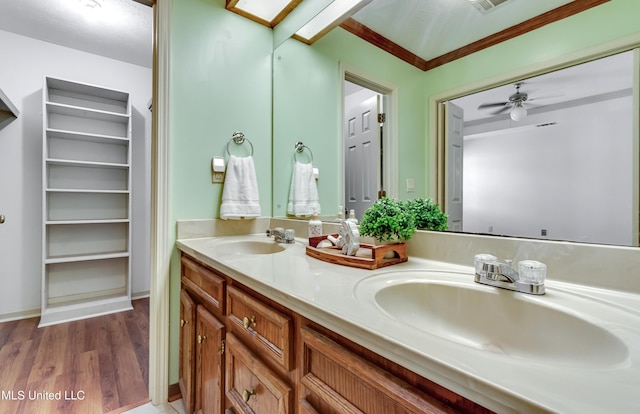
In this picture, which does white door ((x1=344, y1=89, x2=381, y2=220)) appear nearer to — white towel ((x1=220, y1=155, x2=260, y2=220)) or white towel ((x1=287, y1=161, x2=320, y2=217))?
white towel ((x1=287, y1=161, x2=320, y2=217))

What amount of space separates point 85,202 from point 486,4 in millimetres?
3217

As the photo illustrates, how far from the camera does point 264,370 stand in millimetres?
705

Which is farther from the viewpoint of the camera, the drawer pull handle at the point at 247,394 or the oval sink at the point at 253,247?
the oval sink at the point at 253,247

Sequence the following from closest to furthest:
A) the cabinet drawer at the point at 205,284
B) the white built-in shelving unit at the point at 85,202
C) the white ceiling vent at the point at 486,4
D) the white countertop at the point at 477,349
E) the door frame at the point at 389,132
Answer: the white countertop at the point at 477,349
the white ceiling vent at the point at 486,4
the cabinet drawer at the point at 205,284
the door frame at the point at 389,132
the white built-in shelving unit at the point at 85,202

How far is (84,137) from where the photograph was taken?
99.0 inches

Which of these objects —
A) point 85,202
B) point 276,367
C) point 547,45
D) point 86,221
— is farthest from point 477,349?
point 85,202

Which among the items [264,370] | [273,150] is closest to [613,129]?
[264,370]

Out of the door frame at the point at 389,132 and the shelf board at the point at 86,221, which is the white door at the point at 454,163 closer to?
the door frame at the point at 389,132

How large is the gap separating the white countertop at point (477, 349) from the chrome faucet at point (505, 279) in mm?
22

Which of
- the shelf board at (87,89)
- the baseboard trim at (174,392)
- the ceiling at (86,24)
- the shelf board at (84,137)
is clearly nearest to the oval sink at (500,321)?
the baseboard trim at (174,392)

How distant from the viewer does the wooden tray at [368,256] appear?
86 cm

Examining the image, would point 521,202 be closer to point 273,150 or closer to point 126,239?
point 273,150

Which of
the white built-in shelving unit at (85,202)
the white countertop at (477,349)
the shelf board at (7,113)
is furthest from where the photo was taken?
the white built-in shelving unit at (85,202)

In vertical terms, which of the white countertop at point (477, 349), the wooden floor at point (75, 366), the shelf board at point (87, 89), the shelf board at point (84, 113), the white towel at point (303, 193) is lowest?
the wooden floor at point (75, 366)
